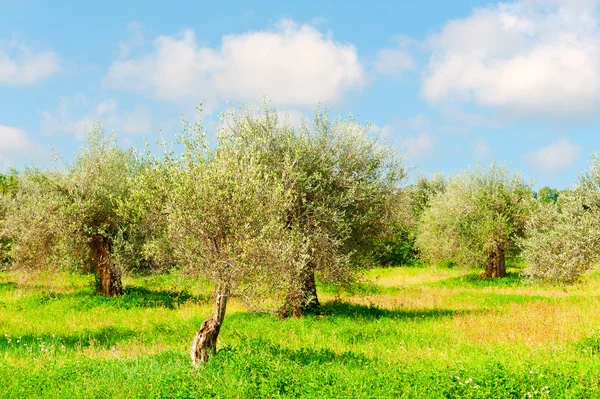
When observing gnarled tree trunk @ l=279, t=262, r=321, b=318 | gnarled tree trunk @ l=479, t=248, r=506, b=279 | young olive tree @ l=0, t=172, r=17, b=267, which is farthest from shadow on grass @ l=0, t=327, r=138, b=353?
gnarled tree trunk @ l=479, t=248, r=506, b=279

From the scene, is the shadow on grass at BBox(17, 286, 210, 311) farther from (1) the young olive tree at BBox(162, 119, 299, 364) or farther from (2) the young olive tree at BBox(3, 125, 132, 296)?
(1) the young olive tree at BBox(162, 119, 299, 364)

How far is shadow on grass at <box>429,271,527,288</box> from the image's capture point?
3647cm

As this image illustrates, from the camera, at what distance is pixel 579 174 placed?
854 inches

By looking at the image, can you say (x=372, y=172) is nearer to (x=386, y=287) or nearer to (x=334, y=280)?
(x=334, y=280)

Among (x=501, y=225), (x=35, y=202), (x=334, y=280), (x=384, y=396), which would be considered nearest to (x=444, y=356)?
(x=384, y=396)

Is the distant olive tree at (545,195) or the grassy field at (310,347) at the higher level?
the distant olive tree at (545,195)

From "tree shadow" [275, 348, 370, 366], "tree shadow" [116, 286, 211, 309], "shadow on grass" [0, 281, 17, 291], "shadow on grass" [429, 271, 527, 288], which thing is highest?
"shadow on grass" [0, 281, 17, 291]

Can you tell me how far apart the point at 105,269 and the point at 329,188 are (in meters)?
14.1

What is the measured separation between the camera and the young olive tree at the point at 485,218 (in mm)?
38188

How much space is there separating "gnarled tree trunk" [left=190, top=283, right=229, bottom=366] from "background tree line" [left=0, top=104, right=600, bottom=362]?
0.08 feet

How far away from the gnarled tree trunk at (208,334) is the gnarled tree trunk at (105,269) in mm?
16115

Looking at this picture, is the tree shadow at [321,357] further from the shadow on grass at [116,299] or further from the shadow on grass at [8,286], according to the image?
the shadow on grass at [8,286]

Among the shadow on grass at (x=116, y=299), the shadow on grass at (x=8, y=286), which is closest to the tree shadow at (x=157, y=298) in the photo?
the shadow on grass at (x=116, y=299)

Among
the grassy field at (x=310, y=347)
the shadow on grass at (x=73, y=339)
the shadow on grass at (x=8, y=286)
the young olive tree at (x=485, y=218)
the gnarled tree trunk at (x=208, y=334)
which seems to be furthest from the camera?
the young olive tree at (x=485, y=218)
